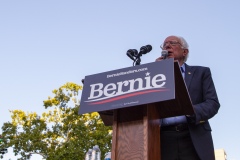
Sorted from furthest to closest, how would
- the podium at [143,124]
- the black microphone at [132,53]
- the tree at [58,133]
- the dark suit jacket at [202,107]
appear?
1. the tree at [58,133]
2. the black microphone at [132,53]
3. the dark suit jacket at [202,107]
4. the podium at [143,124]

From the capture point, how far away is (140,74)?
2.01 m

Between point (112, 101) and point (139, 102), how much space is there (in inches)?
7.7

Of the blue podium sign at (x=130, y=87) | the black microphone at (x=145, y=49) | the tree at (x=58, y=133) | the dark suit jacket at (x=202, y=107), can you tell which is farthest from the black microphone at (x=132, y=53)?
the tree at (x=58, y=133)

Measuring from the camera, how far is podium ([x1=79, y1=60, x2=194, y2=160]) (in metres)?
1.87

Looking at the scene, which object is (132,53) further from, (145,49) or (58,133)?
(58,133)

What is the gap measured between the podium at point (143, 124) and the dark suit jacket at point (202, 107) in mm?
123

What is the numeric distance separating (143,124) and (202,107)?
55 cm

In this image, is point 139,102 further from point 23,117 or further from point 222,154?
point 222,154

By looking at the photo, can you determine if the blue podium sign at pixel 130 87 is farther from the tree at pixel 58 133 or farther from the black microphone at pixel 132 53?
the tree at pixel 58 133

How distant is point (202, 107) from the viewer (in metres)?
2.23

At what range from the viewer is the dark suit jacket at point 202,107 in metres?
2.21

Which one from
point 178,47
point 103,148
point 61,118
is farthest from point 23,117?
point 178,47

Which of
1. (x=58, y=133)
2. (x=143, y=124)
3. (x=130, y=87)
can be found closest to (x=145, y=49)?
(x=130, y=87)

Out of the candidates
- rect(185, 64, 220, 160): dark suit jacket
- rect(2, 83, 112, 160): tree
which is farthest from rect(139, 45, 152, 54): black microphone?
rect(2, 83, 112, 160): tree
